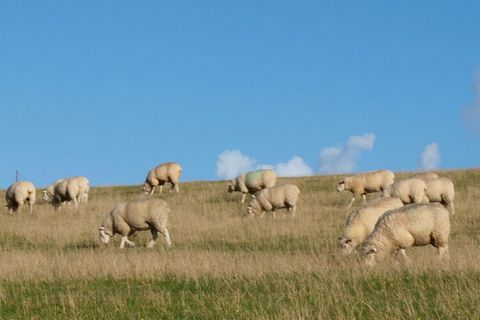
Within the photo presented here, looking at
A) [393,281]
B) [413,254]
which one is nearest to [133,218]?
[413,254]

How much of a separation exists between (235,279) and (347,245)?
398 centimetres

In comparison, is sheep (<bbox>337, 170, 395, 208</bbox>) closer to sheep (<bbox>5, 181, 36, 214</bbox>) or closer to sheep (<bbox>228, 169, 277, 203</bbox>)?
sheep (<bbox>228, 169, 277, 203</bbox>)

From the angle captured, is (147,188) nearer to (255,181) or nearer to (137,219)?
(255,181)

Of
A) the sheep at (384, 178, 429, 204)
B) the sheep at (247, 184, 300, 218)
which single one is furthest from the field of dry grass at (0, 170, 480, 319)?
the sheep at (247, 184, 300, 218)

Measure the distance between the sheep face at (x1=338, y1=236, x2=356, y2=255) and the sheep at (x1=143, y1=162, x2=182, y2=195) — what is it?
24.3m

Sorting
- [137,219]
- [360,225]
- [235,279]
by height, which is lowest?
[235,279]

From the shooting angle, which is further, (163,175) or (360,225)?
(163,175)

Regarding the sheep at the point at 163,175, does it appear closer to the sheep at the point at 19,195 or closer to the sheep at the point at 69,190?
the sheep at the point at 69,190

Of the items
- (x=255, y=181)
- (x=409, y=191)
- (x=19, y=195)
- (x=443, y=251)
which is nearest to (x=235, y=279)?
(x=443, y=251)

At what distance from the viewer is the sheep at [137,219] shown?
20.6 metres

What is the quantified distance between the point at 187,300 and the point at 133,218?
933 centimetres

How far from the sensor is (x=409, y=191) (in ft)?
82.7

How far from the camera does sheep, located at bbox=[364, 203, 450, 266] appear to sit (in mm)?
14781

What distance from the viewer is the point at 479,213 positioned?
990 inches
